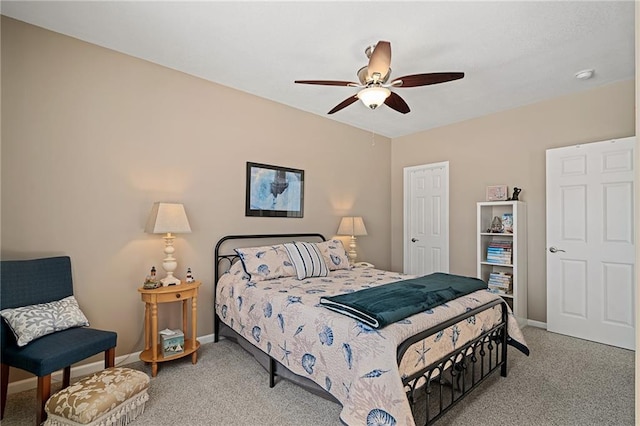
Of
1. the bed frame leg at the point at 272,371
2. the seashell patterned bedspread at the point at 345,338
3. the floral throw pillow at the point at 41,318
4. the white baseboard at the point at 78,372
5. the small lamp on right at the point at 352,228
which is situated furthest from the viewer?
the small lamp on right at the point at 352,228

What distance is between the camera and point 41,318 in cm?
219

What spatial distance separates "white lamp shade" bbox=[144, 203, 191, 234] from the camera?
2.86 metres

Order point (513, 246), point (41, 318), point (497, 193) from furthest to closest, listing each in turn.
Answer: point (497, 193) → point (513, 246) → point (41, 318)

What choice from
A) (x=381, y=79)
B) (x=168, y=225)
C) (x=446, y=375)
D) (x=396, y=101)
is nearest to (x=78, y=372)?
(x=168, y=225)

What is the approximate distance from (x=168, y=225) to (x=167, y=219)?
0.18 ft

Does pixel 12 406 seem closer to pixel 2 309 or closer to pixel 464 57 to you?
pixel 2 309

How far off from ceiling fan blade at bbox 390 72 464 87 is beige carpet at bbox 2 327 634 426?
7.67ft

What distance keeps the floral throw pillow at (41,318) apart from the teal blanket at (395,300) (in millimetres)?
1800

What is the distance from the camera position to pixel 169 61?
314 cm

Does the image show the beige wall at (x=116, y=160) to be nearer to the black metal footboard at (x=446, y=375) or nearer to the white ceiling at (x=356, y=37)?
the white ceiling at (x=356, y=37)

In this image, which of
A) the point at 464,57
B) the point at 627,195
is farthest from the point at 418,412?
the point at 627,195

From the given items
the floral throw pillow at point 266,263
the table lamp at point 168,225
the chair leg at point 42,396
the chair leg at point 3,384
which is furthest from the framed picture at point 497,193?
the chair leg at point 3,384

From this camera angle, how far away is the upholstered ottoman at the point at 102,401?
1857 mm

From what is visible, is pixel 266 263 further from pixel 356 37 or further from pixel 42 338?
pixel 356 37
